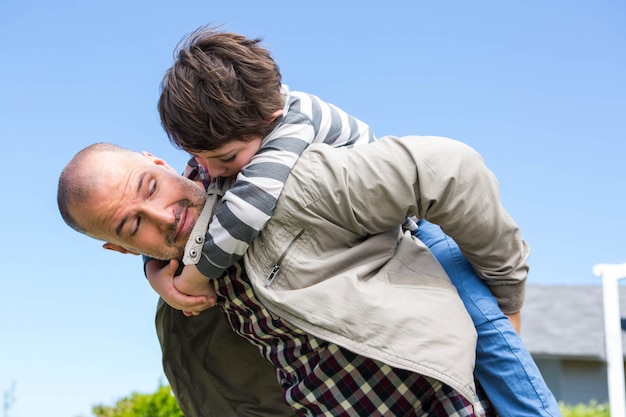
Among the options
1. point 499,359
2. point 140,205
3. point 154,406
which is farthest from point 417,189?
point 154,406

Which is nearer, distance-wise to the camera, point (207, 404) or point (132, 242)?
point (132, 242)

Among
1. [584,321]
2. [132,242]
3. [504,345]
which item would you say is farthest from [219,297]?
[584,321]

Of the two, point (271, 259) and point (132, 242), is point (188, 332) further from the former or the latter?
point (271, 259)

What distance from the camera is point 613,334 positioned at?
6.63m

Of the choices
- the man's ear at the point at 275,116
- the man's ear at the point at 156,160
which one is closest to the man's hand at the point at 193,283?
the man's ear at the point at 156,160

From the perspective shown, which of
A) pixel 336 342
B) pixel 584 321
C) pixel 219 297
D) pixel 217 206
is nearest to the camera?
pixel 336 342

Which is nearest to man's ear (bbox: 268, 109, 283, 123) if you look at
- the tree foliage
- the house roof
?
the tree foliage

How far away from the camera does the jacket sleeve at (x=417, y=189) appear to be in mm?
2227

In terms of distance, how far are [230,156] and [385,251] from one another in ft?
1.87

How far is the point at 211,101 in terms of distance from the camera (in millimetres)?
2391

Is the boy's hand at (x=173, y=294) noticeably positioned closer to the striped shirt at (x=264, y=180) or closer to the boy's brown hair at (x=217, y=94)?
the striped shirt at (x=264, y=180)

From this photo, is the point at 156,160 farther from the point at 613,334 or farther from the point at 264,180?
the point at 613,334

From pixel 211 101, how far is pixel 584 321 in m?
14.3

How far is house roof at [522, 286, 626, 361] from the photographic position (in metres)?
14.4
